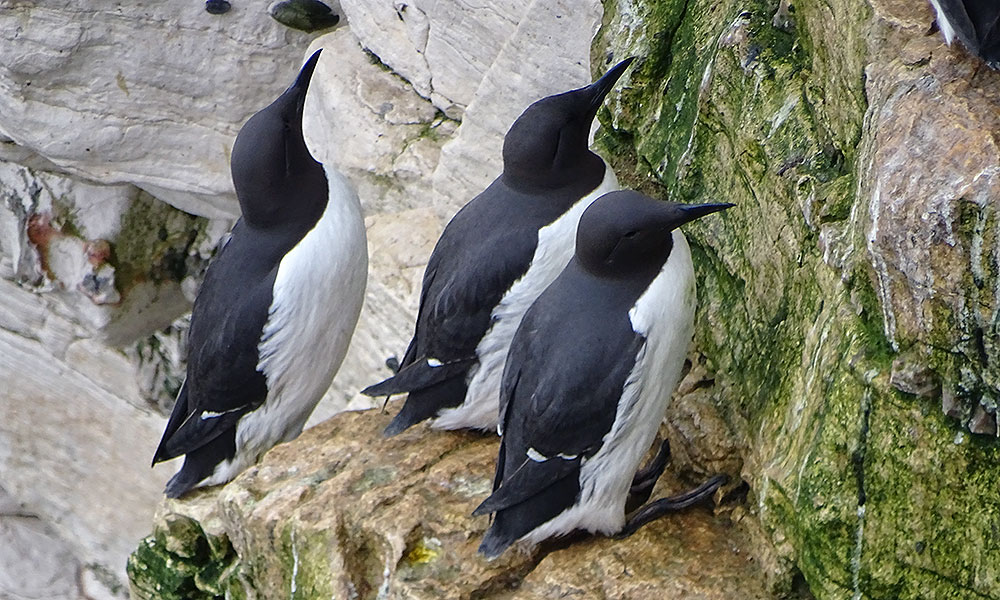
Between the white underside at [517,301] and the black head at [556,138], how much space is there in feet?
0.31

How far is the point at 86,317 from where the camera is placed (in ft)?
21.6

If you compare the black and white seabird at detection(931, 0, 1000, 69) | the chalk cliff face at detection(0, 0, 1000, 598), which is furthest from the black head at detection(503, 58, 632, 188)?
the black and white seabird at detection(931, 0, 1000, 69)

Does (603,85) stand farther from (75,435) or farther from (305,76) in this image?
(75,435)

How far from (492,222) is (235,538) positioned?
1.13m

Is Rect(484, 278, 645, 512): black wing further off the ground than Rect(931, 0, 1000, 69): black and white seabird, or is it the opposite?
Rect(931, 0, 1000, 69): black and white seabird

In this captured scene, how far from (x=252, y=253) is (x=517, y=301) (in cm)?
87

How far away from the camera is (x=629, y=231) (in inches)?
108

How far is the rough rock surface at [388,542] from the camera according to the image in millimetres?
2824

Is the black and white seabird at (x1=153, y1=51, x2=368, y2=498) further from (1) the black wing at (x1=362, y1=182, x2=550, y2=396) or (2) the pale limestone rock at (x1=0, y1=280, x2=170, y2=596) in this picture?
(2) the pale limestone rock at (x1=0, y1=280, x2=170, y2=596)

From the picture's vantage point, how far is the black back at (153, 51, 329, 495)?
3.55 meters

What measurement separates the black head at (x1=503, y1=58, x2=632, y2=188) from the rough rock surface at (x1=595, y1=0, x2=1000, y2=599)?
0.35 metres

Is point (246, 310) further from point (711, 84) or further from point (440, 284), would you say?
point (711, 84)

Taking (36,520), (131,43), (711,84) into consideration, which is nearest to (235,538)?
(711,84)

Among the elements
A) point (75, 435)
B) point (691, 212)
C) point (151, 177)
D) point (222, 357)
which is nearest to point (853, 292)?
point (691, 212)
